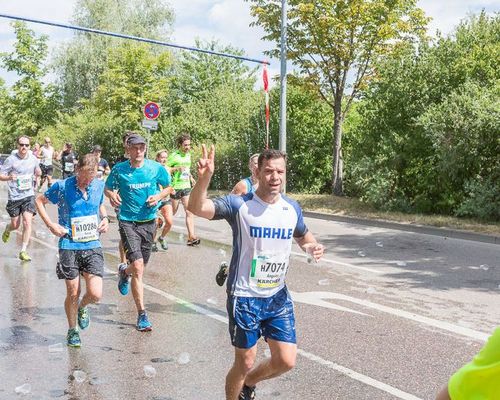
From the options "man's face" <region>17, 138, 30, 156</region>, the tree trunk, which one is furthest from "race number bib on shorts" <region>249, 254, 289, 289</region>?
the tree trunk

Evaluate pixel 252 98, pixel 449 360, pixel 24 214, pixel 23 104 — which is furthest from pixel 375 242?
pixel 23 104

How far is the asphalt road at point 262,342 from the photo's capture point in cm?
503

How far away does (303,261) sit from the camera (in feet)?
35.4

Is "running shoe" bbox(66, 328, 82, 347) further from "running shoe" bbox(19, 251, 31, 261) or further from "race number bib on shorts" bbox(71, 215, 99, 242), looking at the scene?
"running shoe" bbox(19, 251, 31, 261)

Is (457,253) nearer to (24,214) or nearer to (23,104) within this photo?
(24,214)

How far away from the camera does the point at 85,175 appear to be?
19.8 feet

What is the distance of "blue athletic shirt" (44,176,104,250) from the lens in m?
6.08

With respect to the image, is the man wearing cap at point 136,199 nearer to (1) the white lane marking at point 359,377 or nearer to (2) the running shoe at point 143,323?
(2) the running shoe at point 143,323

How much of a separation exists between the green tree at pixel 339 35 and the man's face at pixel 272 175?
50.5 feet

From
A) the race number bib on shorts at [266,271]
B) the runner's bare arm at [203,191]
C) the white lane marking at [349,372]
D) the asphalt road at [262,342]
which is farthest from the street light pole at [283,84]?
the runner's bare arm at [203,191]

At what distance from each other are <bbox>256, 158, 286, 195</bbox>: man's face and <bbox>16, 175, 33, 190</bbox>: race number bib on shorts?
7.51 metres

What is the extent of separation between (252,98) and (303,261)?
22165mm

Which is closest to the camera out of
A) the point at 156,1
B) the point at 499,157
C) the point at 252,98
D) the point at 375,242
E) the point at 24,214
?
the point at 24,214

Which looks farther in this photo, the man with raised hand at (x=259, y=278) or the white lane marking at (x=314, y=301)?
the white lane marking at (x=314, y=301)
